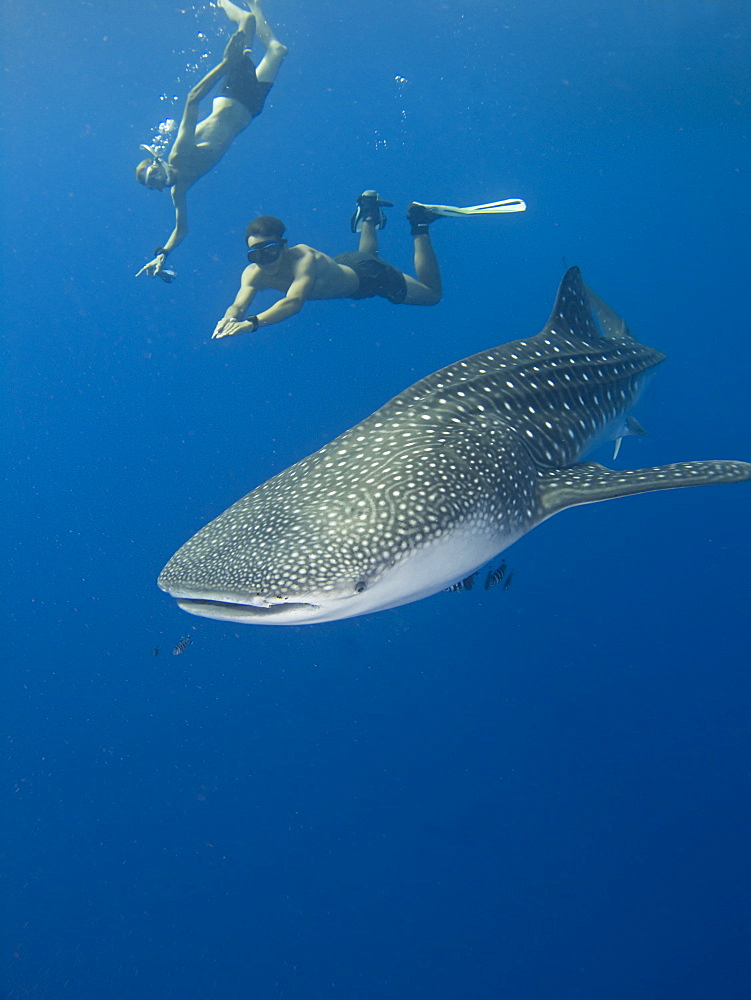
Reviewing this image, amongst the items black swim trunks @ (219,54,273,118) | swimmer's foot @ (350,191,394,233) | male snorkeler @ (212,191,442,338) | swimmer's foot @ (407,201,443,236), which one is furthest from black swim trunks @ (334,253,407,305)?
black swim trunks @ (219,54,273,118)

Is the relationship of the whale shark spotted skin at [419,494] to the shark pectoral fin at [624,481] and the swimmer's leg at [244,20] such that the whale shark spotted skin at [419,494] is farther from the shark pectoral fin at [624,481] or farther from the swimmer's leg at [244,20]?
the swimmer's leg at [244,20]

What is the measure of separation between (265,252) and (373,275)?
2.70 metres

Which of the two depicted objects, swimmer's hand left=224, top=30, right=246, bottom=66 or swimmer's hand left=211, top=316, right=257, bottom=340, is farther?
swimmer's hand left=224, top=30, right=246, bottom=66

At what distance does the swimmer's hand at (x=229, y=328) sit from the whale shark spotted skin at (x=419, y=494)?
317cm

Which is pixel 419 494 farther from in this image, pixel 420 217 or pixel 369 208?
pixel 369 208

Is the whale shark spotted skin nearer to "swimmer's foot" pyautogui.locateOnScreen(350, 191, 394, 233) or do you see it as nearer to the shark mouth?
the shark mouth

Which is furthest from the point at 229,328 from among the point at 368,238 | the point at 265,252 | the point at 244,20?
the point at 244,20

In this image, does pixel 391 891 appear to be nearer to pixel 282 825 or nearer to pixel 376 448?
pixel 282 825

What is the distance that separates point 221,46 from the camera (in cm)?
2328

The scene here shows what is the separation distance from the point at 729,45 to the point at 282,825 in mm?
33149

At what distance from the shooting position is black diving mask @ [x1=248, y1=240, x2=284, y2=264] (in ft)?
26.0

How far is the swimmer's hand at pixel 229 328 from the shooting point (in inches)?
245

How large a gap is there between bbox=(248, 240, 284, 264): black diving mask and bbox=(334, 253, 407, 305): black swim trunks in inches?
84.9

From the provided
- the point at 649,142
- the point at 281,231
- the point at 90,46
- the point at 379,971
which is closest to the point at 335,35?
the point at 90,46
